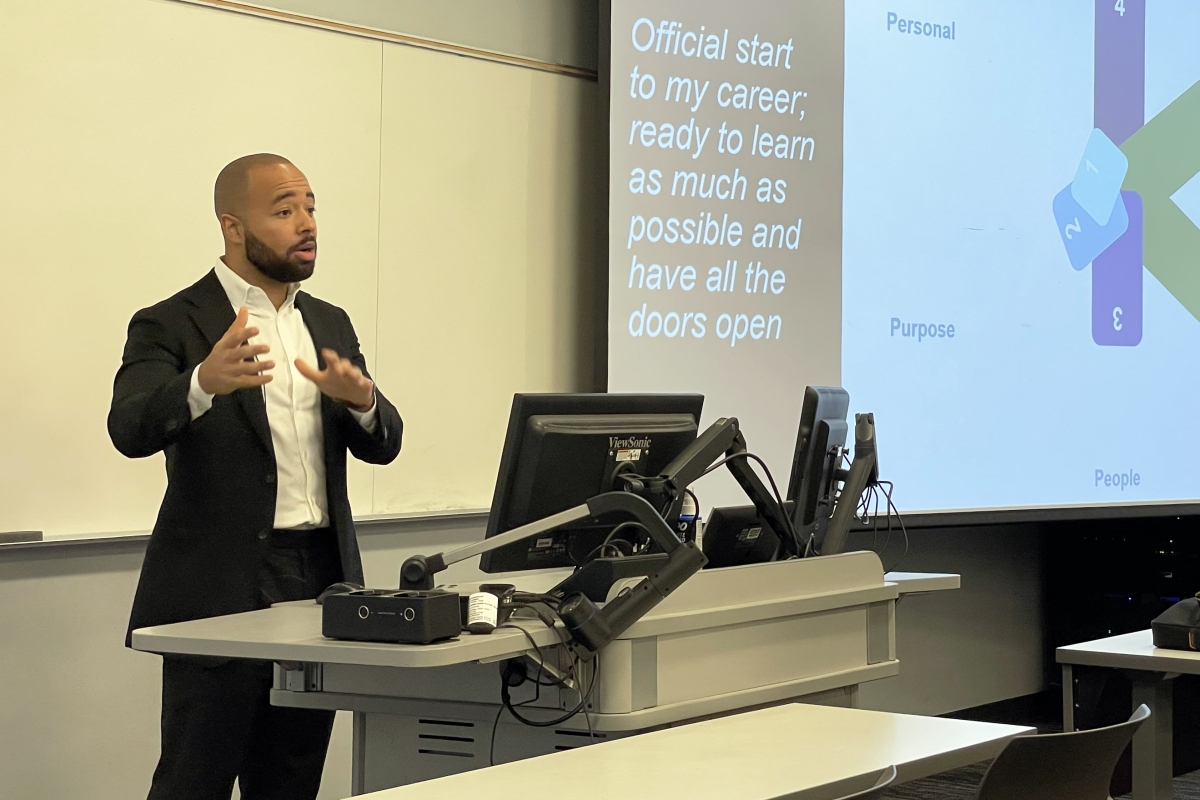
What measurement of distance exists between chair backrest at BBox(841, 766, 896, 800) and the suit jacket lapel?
4.38 feet

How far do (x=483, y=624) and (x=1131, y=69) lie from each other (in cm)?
450

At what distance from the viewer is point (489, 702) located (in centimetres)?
223

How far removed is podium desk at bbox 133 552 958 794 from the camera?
2041mm

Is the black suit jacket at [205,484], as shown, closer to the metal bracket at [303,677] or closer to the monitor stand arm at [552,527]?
the metal bracket at [303,677]

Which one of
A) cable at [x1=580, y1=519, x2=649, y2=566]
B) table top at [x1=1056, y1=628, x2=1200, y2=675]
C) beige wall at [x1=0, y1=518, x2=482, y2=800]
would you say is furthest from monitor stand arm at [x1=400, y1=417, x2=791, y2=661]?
beige wall at [x1=0, y1=518, x2=482, y2=800]

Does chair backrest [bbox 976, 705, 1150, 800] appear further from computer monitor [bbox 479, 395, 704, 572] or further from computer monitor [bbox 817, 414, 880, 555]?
computer monitor [bbox 817, 414, 880, 555]

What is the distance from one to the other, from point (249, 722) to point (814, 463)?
46.6 inches

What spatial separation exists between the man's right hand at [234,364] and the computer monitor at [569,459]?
0.42 meters

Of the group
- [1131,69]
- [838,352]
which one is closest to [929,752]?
[838,352]

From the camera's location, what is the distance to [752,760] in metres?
1.75

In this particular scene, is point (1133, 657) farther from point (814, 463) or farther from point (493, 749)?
point (493, 749)

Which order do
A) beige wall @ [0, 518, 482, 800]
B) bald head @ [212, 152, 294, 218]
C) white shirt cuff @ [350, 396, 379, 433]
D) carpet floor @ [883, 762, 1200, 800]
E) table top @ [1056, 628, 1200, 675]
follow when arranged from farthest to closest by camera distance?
carpet floor @ [883, 762, 1200, 800]
beige wall @ [0, 518, 482, 800]
table top @ [1056, 628, 1200, 675]
bald head @ [212, 152, 294, 218]
white shirt cuff @ [350, 396, 379, 433]

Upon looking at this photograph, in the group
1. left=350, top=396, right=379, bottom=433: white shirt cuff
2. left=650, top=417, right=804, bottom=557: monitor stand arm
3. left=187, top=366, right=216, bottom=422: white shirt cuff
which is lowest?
left=650, top=417, right=804, bottom=557: monitor stand arm

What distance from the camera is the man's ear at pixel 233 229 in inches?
103
